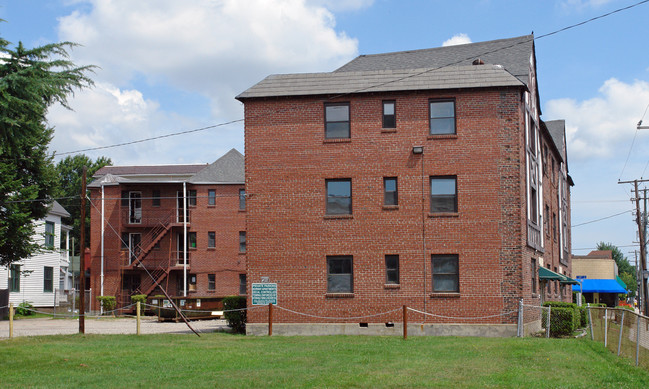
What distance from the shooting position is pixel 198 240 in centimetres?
5569

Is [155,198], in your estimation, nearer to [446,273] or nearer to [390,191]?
[390,191]

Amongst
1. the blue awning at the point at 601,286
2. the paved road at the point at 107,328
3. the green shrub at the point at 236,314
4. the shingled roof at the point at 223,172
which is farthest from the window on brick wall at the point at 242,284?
the blue awning at the point at 601,286

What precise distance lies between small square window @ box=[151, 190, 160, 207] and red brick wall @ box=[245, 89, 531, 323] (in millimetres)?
27497

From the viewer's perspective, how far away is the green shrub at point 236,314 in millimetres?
30422

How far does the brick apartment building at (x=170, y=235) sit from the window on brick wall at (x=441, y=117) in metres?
28.3

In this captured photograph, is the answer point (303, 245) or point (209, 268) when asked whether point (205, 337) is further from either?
point (209, 268)

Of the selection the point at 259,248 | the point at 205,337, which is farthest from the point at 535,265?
the point at 205,337

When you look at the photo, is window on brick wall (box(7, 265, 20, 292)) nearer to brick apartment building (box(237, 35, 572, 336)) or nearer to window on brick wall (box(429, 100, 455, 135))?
brick apartment building (box(237, 35, 572, 336))

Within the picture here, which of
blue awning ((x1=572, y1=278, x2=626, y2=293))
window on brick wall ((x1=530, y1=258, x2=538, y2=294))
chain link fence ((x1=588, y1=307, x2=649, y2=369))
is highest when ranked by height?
window on brick wall ((x1=530, y1=258, x2=538, y2=294))

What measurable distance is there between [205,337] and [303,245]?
17.4 feet

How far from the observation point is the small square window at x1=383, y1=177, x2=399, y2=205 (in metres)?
29.3

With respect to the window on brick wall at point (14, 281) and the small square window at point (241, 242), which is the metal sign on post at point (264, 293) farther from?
the window on brick wall at point (14, 281)

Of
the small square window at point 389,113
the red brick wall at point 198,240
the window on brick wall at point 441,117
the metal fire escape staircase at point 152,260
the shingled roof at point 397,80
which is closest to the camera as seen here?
the shingled roof at point 397,80

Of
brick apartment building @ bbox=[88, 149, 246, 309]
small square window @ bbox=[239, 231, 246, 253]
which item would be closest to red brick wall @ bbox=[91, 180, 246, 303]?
brick apartment building @ bbox=[88, 149, 246, 309]
